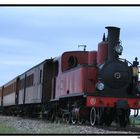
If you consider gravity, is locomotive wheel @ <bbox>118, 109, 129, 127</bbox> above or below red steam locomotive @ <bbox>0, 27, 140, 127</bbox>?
below

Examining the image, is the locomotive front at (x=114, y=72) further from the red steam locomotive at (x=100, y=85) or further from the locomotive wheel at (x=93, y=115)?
the locomotive wheel at (x=93, y=115)

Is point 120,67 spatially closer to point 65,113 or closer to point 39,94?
point 65,113

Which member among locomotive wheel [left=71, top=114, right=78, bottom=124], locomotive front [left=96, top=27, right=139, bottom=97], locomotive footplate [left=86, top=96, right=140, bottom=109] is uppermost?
locomotive front [left=96, top=27, right=139, bottom=97]

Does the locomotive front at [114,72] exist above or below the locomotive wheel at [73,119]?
above

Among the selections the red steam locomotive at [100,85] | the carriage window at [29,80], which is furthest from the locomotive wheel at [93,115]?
the carriage window at [29,80]

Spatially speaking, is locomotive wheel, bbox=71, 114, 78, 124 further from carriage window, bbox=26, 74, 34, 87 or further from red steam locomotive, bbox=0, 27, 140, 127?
carriage window, bbox=26, 74, 34, 87

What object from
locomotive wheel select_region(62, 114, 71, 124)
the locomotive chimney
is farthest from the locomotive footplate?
locomotive wheel select_region(62, 114, 71, 124)

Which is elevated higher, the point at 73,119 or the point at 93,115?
the point at 93,115

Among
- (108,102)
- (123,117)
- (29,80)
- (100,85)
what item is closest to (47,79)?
(29,80)

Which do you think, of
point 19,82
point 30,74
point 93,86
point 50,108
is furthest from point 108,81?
point 19,82

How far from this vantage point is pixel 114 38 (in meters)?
16.0

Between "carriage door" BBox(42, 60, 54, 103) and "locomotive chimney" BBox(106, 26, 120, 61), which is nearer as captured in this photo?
"locomotive chimney" BBox(106, 26, 120, 61)

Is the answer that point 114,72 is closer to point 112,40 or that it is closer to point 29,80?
point 112,40

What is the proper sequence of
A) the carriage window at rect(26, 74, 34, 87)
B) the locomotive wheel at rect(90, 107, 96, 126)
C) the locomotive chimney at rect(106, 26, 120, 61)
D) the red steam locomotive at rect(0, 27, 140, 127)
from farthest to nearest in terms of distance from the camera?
the carriage window at rect(26, 74, 34, 87) < the locomotive chimney at rect(106, 26, 120, 61) < the locomotive wheel at rect(90, 107, 96, 126) < the red steam locomotive at rect(0, 27, 140, 127)
